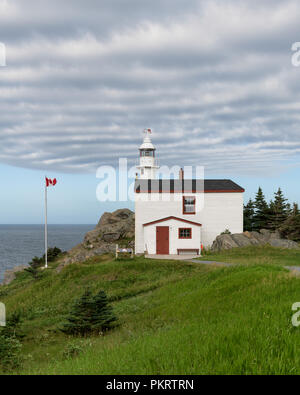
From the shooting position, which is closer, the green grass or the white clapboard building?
the green grass

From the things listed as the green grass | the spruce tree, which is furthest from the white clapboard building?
→ the spruce tree

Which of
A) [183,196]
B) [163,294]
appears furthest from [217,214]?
[163,294]

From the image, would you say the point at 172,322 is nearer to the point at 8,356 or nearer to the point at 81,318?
the point at 81,318

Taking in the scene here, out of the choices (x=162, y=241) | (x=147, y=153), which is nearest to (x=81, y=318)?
(x=162, y=241)

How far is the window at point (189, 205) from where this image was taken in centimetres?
3453

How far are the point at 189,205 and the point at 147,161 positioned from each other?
10387 millimetres

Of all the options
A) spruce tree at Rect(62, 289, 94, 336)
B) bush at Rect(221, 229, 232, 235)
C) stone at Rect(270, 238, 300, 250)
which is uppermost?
bush at Rect(221, 229, 232, 235)

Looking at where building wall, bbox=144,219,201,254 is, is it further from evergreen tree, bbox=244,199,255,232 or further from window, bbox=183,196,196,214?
evergreen tree, bbox=244,199,255,232

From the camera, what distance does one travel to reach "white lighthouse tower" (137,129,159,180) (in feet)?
139

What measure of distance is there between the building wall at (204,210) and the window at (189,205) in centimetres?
31

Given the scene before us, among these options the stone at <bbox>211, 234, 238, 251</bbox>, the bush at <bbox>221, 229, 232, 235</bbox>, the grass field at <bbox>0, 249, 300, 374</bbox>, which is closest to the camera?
the grass field at <bbox>0, 249, 300, 374</bbox>
